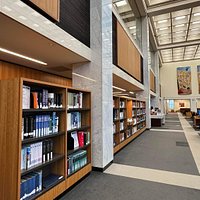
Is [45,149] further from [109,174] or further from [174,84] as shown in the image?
[174,84]

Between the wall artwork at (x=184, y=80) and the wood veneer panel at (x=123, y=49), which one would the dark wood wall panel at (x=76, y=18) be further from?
the wall artwork at (x=184, y=80)

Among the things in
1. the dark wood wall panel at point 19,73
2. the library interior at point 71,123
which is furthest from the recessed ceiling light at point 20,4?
the dark wood wall panel at point 19,73

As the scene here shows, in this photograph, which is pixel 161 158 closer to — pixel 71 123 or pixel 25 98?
pixel 71 123

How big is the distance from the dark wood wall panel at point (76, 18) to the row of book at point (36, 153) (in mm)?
1967

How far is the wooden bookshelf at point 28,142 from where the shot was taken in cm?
189

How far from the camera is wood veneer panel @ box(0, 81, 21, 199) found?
73.3 inches

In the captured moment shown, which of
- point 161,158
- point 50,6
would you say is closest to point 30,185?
point 50,6

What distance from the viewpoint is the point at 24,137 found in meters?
2.08

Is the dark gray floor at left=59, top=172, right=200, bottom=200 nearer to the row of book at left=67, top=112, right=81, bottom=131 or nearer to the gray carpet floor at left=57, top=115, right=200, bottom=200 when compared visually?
the gray carpet floor at left=57, top=115, right=200, bottom=200

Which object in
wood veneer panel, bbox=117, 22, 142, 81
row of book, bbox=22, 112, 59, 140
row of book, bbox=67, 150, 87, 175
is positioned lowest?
row of book, bbox=67, 150, 87, 175

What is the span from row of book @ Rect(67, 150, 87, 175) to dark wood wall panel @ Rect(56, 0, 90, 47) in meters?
2.27

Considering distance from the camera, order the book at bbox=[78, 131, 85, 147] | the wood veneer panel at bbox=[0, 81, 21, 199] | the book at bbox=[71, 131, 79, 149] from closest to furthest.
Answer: the wood veneer panel at bbox=[0, 81, 21, 199], the book at bbox=[71, 131, 79, 149], the book at bbox=[78, 131, 85, 147]

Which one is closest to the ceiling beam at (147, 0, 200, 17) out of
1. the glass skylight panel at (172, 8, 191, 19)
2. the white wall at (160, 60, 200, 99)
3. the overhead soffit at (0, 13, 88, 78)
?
the glass skylight panel at (172, 8, 191, 19)

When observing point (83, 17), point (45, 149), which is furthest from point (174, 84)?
point (45, 149)
